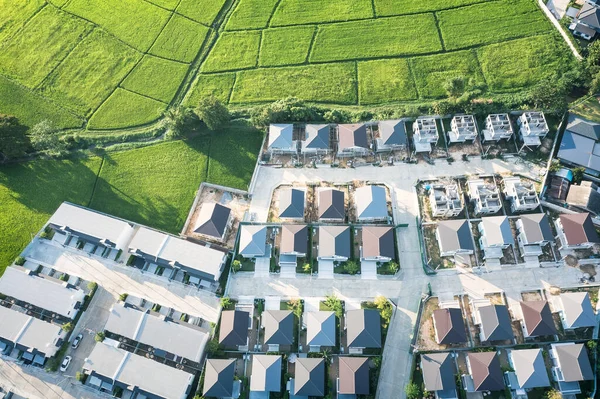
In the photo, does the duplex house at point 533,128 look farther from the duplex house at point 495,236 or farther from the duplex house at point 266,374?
the duplex house at point 266,374

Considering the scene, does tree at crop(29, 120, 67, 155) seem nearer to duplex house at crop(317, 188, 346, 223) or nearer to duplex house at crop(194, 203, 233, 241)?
duplex house at crop(194, 203, 233, 241)

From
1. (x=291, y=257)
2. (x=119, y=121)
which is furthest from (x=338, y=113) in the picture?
(x=119, y=121)

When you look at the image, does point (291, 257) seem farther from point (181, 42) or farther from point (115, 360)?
point (181, 42)

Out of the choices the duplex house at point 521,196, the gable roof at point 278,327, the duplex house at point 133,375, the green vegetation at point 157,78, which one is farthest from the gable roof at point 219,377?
the green vegetation at point 157,78

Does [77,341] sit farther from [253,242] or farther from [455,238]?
[455,238]

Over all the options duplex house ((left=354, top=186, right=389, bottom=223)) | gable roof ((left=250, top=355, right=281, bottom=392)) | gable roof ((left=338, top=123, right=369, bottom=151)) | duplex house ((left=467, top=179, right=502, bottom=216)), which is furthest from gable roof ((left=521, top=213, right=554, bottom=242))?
gable roof ((left=250, top=355, right=281, bottom=392))

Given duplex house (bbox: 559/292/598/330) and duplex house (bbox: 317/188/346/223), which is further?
duplex house (bbox: 317/188/346/223)
